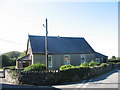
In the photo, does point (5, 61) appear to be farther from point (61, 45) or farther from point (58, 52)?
point (58, 52)

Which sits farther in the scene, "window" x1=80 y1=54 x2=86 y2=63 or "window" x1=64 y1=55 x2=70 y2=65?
"window" x1=80 y1=54 x2=86 y2=63

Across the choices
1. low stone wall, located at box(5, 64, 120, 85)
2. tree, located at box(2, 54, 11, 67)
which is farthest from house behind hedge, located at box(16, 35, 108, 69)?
tree, located at box(2, 54, 11, 67)

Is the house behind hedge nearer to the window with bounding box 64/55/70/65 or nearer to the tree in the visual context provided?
the window with bounding box 64/55/70/65

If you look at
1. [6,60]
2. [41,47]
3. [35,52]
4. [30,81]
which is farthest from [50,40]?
[6,60]

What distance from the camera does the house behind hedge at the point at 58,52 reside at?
23.5 metres

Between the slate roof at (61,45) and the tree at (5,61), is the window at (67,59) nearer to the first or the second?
the slate roof at (61,45)

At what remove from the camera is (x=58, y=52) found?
24.7 metres

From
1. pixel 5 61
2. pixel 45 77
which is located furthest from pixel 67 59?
pixel 5 61

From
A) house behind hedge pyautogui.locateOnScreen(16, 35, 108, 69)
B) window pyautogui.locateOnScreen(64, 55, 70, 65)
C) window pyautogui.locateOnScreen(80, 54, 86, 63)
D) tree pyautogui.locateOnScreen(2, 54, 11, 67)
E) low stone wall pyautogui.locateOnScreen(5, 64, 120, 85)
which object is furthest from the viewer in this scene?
tree pyautogui.locateOnScreen(2, 54, 11, 67)

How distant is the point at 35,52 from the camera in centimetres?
2270

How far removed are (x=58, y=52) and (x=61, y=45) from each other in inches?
106

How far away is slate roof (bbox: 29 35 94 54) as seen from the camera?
24.4 meters

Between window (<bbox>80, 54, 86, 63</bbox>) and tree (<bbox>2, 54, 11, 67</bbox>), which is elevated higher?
window (<bbox>80, 54, 86, 63</bbox>)

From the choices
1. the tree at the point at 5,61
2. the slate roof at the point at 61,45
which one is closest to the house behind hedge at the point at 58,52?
the slate roof at the point at 61,45
